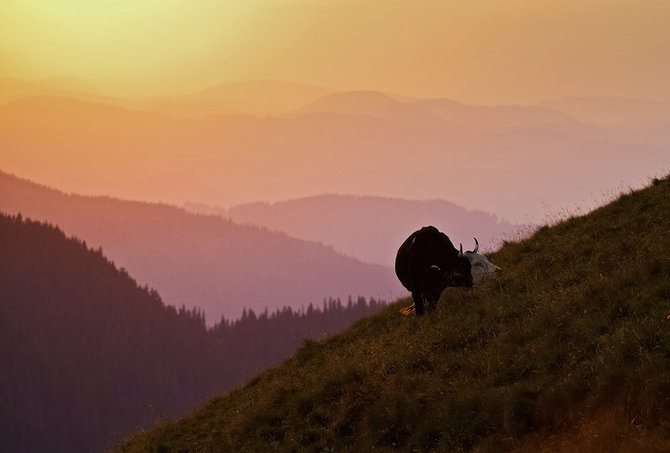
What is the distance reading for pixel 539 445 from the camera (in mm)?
10789

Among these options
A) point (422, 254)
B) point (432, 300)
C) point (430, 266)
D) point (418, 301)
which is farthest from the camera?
point (418, 301)

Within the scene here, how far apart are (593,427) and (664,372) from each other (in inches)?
52.2

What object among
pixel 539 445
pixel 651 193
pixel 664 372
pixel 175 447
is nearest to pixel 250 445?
pixel 175 447

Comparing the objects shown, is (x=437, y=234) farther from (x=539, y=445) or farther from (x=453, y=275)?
(x=539, y=445)

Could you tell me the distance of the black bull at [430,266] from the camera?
741 inches

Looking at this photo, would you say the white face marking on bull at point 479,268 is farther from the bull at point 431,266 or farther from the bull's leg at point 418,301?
the bull's leg at point 418,301

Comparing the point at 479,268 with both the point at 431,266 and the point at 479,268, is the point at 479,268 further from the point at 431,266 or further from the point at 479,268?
the point at 431,266

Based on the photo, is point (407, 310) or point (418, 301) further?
point (407, 310)

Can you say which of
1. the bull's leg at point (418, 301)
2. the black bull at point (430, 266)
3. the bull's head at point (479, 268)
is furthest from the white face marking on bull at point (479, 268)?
the bull's leg at point (418, 301)

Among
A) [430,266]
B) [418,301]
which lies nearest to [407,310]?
[418,301]

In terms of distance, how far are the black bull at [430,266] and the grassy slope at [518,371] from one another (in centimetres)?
43

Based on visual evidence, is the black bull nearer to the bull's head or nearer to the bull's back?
the bull's back

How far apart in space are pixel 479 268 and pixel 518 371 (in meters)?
6.73

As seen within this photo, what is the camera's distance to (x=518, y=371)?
12.8m
